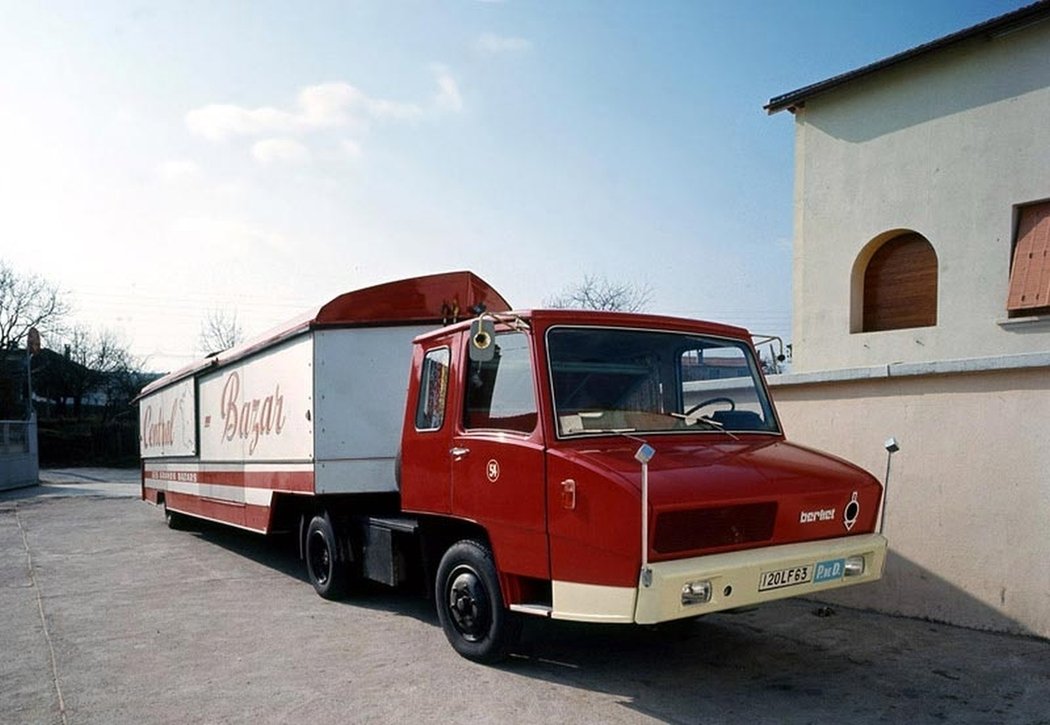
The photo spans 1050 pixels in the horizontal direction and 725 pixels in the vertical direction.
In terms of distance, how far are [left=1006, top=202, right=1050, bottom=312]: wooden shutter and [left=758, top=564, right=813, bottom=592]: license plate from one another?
558 centimetres

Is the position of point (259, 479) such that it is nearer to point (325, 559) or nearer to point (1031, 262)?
point (325, 559)

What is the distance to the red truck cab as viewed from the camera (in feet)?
14.1

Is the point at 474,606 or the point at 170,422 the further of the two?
the point at 170,422

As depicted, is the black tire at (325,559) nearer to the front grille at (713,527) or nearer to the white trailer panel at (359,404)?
the white trailer panel at (359,404)

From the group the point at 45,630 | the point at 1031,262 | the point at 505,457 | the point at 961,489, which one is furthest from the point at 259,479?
the point at 1031,262

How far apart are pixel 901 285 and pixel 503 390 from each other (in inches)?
261

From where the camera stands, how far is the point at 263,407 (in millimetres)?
8820

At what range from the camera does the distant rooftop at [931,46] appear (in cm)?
834

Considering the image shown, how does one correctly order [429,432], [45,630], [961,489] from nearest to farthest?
1. [429,432]
2. [961,489]
3. [45,630]

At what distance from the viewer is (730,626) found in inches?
253

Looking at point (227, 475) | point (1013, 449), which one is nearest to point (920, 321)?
point (1013, 449)

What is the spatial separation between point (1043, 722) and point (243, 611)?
6115 mm

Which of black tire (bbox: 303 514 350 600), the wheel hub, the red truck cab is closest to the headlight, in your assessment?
the red truck cab

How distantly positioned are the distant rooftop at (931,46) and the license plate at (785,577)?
6.88 metres
